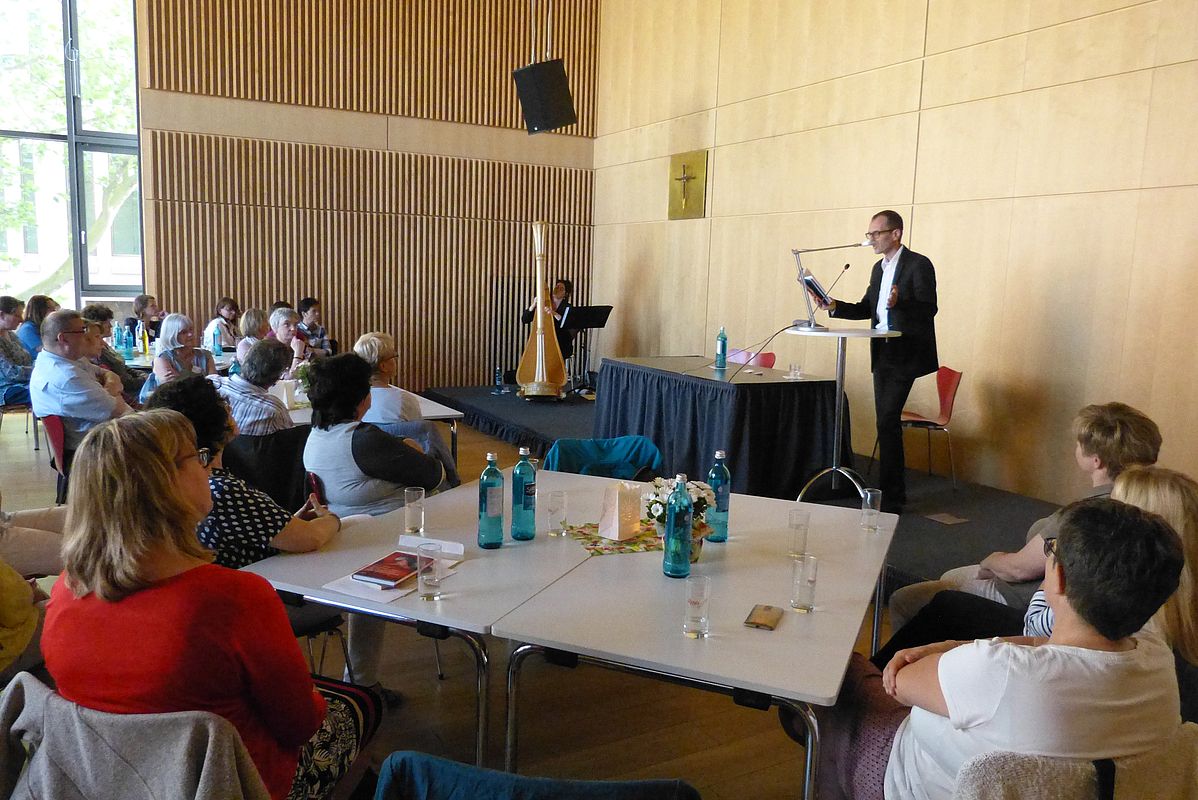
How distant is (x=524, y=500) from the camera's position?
2.69m

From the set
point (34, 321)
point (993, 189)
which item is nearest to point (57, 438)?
point (34, 321)

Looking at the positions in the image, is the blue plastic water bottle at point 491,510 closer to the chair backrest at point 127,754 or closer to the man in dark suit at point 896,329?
the chair backrest at point 127,754

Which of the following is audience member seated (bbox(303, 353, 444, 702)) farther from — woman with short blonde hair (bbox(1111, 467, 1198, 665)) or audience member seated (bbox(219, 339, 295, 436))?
woman with short blonde hair (bbox(1111, 467, 1198, 665))

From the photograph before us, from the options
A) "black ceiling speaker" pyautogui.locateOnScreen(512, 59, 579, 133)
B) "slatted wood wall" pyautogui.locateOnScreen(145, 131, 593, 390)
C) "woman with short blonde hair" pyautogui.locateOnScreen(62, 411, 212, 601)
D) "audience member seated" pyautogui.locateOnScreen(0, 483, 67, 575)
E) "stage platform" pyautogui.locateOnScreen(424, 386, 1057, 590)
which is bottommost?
"stage platform" pyautogui.locateOnScreen(424, 386, 1057, 590)

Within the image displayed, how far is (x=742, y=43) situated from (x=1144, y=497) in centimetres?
725

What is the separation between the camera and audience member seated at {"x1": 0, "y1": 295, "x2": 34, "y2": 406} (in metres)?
6.41

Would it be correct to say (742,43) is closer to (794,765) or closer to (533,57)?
(533,57)

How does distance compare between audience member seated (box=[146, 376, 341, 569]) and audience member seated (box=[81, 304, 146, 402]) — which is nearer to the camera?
audience member seated (box=[146, 376, 341, 569])

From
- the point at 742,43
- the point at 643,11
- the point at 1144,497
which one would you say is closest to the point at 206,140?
the point at 643,11

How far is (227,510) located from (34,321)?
5.66 m

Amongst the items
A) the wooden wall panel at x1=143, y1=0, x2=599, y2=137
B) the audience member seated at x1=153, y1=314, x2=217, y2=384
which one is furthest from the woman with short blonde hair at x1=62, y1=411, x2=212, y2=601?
the wooden wall panel at x1=143, y1=0, x2=599, y2=137

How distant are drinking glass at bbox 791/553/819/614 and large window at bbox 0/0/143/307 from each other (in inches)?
383

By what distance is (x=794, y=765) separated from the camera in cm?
283

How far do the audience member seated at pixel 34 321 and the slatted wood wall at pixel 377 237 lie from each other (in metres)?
2.17
